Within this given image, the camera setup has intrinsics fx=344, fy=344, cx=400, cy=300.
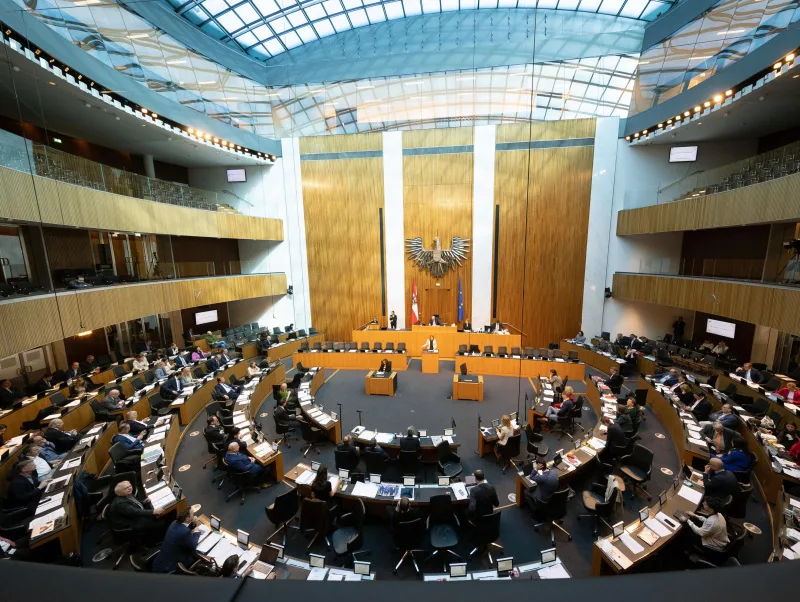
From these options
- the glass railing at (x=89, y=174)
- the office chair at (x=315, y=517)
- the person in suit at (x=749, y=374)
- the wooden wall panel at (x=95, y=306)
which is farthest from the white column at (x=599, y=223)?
the glass railing at (x=89, y=174)

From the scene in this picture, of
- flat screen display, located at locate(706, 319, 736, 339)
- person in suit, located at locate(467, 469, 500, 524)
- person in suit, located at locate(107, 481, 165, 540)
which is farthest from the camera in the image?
flat screen display, located at locate(706, 319, 736, 339)

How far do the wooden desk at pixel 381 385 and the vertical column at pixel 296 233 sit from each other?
7.99m

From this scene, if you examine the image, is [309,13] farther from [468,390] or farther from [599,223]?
[468,390]

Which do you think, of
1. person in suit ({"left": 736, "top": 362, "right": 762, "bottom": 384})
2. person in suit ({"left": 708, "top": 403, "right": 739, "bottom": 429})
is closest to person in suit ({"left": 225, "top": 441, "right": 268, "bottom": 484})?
person in suit ({"left": 708, "top": 403, "right": 739, "bottom": 429})

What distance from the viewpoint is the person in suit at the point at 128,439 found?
705 cm

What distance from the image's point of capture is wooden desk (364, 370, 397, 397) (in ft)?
38.0

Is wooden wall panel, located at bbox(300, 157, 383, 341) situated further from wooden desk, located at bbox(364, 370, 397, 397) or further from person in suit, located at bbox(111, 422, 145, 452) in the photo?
person in suit, located at bbox(111, 422, 145, 452)

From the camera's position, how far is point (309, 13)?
15.9 metres

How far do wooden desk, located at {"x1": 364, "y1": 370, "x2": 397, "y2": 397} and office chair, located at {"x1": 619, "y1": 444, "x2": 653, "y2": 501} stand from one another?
6.72 m

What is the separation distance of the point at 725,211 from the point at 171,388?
1746cm

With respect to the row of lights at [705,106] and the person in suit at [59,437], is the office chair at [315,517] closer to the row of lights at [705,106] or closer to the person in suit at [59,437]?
the person in suit at [59,437]

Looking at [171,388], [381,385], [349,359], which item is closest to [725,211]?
[381,385]

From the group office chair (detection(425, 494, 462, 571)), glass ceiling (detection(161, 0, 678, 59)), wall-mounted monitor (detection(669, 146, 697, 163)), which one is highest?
glass ceiling (detection(161, 0, 678, 59))

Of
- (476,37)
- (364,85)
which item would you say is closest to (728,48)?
(476,37)
